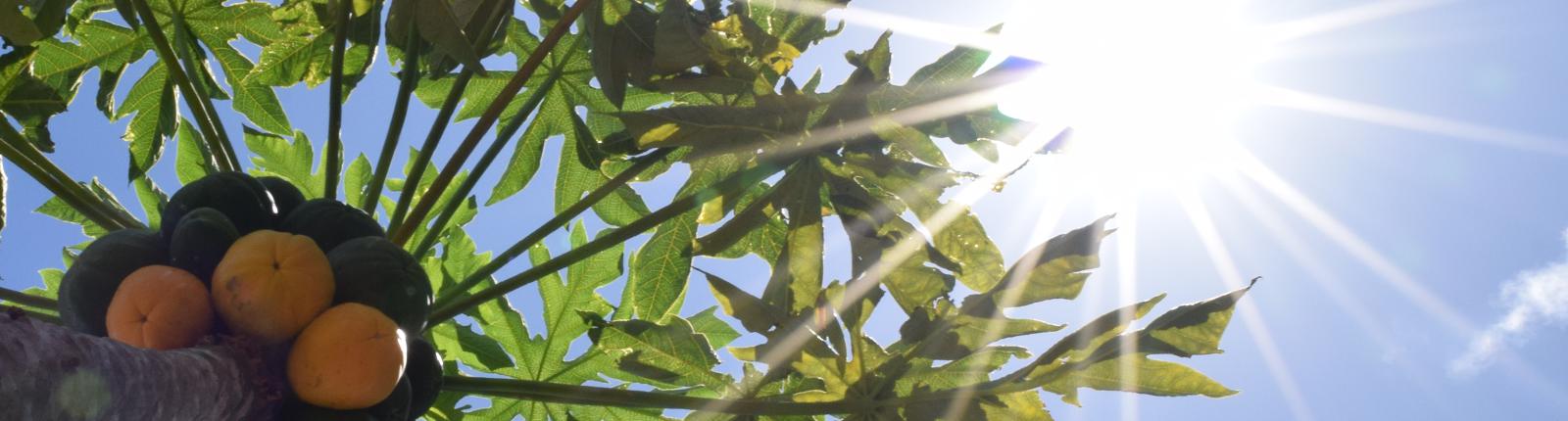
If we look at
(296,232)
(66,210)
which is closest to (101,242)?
(296,232)

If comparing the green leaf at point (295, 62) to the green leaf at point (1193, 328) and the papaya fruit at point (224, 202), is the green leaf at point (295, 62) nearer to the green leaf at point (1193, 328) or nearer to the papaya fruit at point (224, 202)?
A: the papaya fruit at point (224, 202)

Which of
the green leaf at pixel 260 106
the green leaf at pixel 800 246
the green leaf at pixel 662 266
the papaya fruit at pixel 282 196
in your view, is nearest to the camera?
the papaya fruit at pixel 282 196

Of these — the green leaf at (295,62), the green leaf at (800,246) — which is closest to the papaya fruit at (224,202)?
the green leaf at (800,246)

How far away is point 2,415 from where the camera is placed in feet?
3.11

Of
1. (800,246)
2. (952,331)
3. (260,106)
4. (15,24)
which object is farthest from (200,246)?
(260,106)

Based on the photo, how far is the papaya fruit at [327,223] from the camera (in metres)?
1.98

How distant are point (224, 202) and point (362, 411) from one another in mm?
527

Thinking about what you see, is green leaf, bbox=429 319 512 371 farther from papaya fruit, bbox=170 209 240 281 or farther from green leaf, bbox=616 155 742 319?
papaya fruit, bbox=170 209 240 281

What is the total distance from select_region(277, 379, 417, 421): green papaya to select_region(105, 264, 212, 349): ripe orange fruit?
17 centimetres

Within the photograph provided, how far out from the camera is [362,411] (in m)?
1.72

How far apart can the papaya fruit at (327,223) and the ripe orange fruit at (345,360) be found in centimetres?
33

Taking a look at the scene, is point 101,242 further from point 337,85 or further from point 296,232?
point 337,85

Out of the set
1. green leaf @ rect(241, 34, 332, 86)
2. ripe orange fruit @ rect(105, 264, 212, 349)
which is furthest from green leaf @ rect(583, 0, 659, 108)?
green leaf @ rect(241, 34, 332, 86)

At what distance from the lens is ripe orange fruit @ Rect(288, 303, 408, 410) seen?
5.31 ft
